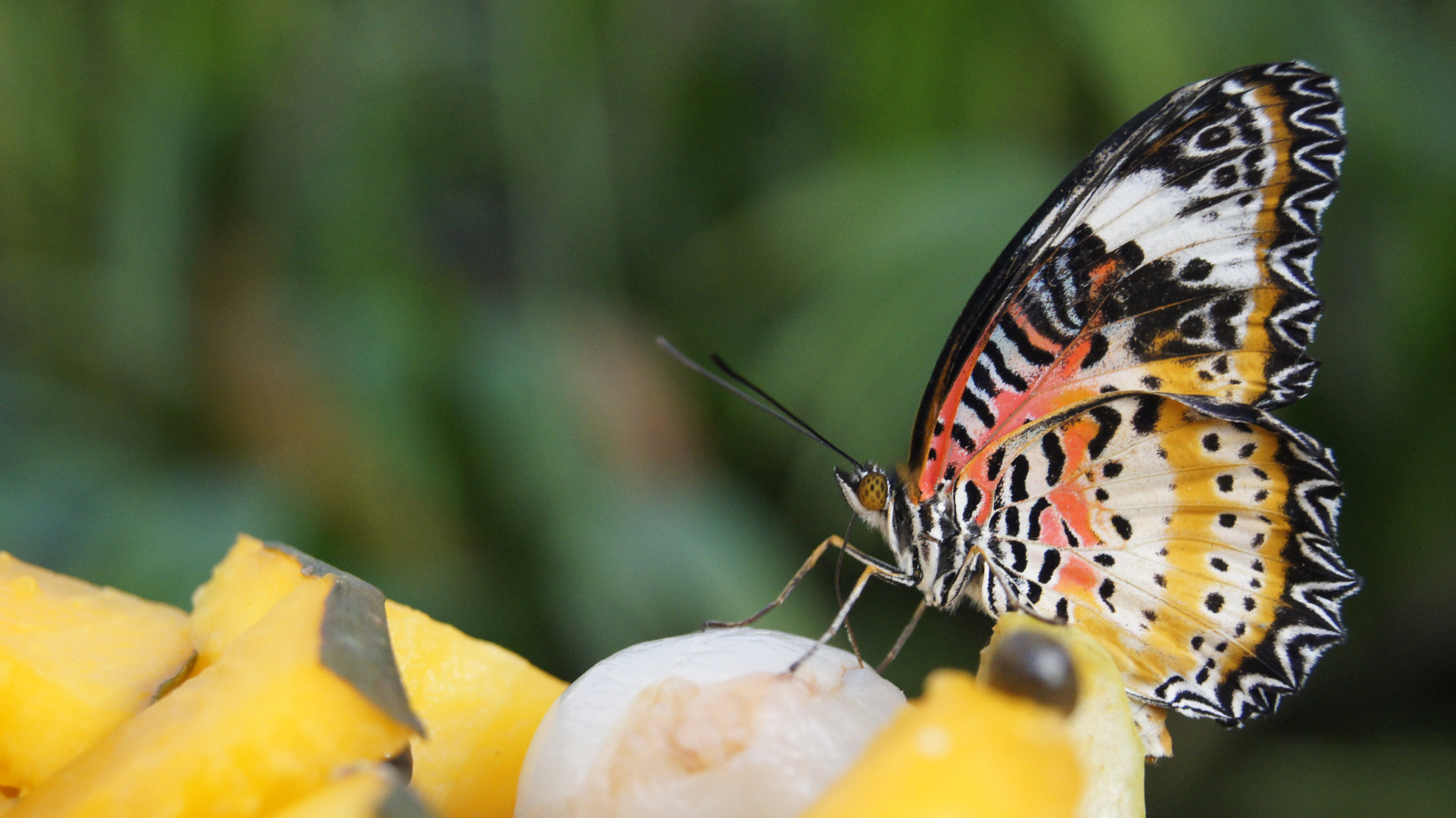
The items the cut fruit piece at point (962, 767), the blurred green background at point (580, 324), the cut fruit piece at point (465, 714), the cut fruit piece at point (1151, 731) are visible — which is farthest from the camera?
the blurred green background at point (580, 324)

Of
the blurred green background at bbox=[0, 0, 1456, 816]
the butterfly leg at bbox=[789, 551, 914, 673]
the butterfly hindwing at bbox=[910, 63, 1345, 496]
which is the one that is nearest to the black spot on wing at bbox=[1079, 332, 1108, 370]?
the butterfly hindwing at bbox=[910, 63, 1345, 496]

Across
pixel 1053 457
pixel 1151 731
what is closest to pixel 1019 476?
pixel 1053 457

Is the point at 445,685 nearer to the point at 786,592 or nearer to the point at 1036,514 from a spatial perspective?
the point at 786,592

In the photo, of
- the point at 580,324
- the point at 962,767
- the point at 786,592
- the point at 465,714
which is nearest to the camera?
the point at 962,767

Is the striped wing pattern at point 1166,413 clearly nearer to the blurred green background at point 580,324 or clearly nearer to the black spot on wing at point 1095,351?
the black spot on wing at point 1095,351

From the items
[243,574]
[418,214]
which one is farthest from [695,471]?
[243,574]

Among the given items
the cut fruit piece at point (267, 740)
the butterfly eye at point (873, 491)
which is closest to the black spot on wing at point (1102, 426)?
the butterfly eye at point (873, 491)

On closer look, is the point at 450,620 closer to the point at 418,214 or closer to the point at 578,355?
the point at 578,355
